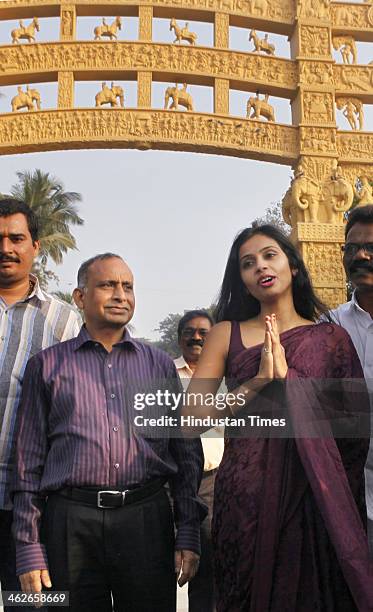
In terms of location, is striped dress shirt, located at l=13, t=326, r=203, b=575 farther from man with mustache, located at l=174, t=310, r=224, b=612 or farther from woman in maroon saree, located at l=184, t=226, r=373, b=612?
man with mustache, located at l=174, t=310, r=224, b=612

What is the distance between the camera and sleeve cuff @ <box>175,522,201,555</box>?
173cm

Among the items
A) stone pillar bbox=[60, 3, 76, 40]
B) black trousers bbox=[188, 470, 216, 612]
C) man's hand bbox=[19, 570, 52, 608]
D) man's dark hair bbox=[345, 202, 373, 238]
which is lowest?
black trousers bbox=[188, 470, 216, 612]

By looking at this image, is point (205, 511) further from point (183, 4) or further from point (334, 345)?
point (183, 4)

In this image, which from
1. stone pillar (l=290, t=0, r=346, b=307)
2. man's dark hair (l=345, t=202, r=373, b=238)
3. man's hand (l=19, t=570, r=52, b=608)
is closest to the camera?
man's hand (l=19, t=570, r=52, b=608)

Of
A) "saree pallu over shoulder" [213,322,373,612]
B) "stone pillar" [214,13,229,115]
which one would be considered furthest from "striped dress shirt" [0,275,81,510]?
"stone pillar" [214,13,229,115]

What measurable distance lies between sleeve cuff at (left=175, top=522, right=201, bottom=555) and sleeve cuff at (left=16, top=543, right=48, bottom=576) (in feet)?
1.31

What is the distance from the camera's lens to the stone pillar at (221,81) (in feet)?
23.9

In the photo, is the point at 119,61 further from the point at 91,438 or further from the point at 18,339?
the point at 91,438

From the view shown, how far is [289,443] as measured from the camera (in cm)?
154

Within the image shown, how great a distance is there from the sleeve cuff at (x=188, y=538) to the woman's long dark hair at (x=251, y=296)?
2.19 ft

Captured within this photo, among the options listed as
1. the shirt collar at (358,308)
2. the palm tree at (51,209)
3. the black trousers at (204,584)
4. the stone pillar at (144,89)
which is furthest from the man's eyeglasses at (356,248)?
the palm tree at (51,209)

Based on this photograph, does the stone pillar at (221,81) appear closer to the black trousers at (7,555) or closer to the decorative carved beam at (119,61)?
the decorative carved beam at (119,61)

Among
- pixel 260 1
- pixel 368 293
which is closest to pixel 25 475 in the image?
pixel 368 293

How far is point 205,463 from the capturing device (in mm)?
2551
